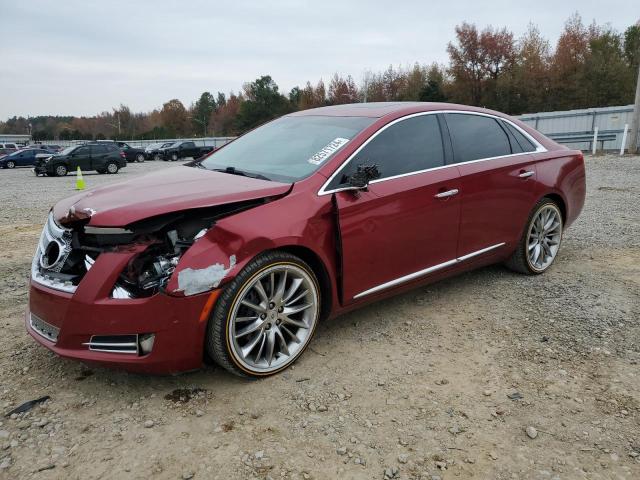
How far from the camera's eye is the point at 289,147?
12.2ft

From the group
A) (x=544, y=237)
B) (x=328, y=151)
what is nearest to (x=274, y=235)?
(x=328, y=151)

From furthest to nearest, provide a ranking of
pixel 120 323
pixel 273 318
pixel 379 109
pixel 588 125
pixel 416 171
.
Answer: pixel 588 125, pixel 379 109, pixel 416 171, pixel 273 318, pixel 120 323

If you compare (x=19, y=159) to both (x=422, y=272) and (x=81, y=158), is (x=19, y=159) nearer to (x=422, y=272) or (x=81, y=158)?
(x=81, y=158)

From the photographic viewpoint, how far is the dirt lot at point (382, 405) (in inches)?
91.8

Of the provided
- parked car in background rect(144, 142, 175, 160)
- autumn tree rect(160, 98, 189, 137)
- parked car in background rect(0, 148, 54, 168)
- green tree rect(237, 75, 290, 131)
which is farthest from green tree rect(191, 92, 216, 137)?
parked car in background rect(0, 148, 54, 168)

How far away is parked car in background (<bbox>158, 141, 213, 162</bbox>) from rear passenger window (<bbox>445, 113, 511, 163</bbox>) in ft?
110

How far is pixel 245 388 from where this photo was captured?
2.94 meters

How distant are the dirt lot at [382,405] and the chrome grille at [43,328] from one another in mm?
322

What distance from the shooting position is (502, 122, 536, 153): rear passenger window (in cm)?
457

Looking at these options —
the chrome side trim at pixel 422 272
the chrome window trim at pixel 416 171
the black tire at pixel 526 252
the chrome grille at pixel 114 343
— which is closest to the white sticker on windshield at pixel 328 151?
the chrome window trim at pixel 416 171

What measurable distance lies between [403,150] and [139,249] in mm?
1962

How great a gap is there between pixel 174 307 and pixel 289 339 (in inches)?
32.7

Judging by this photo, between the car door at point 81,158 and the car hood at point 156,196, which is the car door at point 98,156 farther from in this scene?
the car hood at point 156,196

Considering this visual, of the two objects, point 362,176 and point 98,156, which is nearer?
point 362,176
